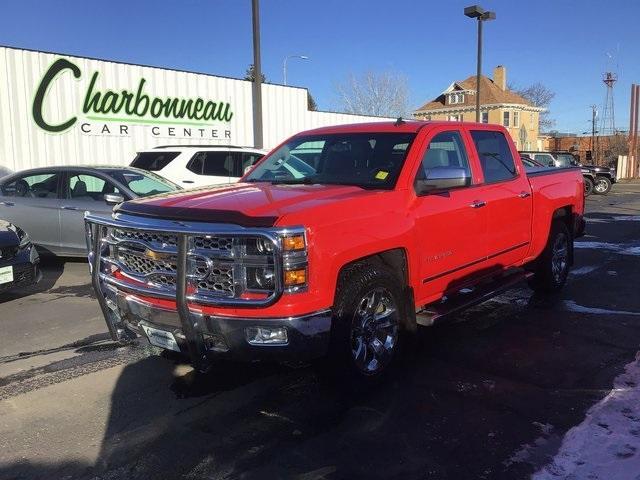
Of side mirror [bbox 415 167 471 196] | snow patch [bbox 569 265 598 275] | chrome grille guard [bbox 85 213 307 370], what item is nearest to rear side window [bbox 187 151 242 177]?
snow patch [bbox 569 265 598 275]

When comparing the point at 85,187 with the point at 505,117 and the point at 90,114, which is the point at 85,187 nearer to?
the point at 90,114

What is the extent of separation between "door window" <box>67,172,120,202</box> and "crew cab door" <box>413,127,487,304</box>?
5430mm

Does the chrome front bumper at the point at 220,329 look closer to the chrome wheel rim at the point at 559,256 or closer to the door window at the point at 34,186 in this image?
the chrome wheel rim at the point at 559,256

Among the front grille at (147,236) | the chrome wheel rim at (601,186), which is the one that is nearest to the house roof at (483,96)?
the chrome wheel rim at (601,186)

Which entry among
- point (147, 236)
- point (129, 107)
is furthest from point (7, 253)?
point (129, 107)

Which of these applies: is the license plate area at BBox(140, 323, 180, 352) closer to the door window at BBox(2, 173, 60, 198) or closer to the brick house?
the door window at BBox(2, 173, 60, 198)

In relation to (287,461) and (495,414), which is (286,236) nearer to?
(287,461)

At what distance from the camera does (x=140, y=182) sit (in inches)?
346

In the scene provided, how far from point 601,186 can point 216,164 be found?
67.6ft

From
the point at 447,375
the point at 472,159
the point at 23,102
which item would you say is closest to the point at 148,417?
the point at 447,375

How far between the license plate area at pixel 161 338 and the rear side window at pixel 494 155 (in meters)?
3.26

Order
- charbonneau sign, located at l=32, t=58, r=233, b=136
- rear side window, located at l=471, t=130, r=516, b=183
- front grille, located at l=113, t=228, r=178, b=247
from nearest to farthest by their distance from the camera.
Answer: front grille, located at l=113, t=228, r=178, b=247 < rear side window, located at l=471, t=130, r=516, b=183 < charbonneau sign, located at l=32, t=58, r=233, b=136

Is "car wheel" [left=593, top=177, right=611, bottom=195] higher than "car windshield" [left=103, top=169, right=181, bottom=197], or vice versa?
"car windshield" [left=103, top=169, right=181, bottom=197]

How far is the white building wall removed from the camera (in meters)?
13.5
